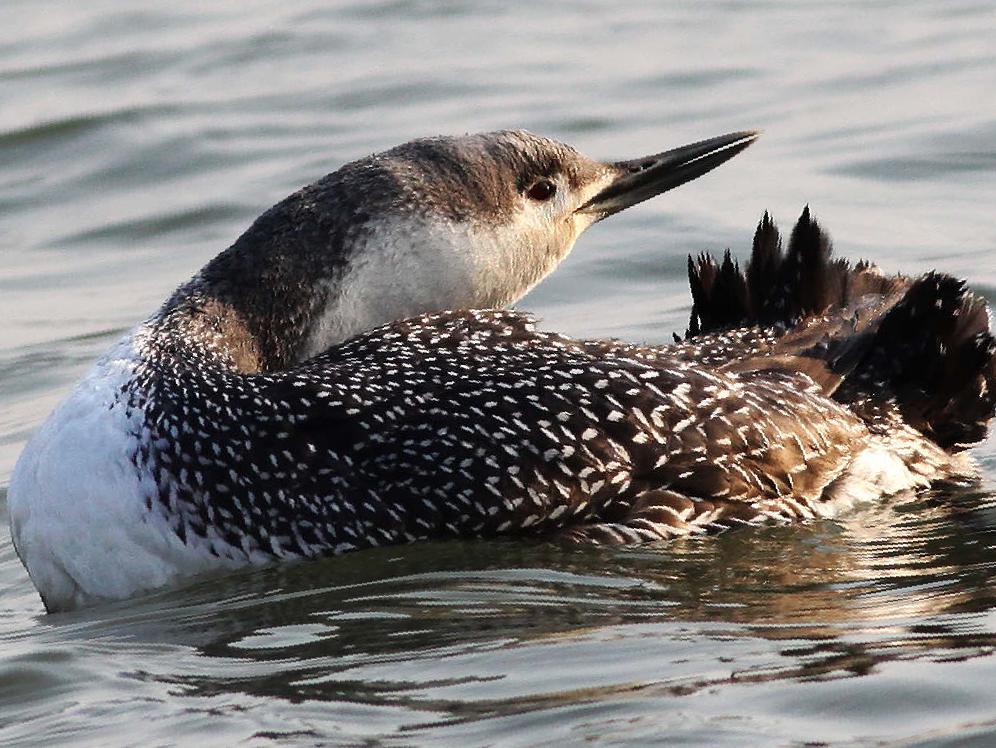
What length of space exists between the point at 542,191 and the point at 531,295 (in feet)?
8.79

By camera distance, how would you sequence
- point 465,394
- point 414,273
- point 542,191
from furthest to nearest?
point 542,191, point 414,273, point 465,394

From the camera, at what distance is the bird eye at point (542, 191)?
7520 mm

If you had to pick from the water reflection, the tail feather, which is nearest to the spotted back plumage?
the water reflection

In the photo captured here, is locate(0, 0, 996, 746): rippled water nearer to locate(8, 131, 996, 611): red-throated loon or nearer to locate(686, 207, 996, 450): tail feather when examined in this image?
locate(8, 131, 996, 611): red-throated loon

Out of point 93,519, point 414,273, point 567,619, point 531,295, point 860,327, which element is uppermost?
point 414,273

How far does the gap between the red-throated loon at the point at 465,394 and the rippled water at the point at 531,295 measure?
0.48ft

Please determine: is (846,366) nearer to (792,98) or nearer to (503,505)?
(503,505)

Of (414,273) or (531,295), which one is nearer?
(414,273)

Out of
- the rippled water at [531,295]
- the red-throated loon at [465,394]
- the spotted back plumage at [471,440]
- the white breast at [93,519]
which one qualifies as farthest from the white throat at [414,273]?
the rippled water at [531,295]

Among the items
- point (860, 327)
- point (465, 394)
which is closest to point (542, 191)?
point (860, 327)

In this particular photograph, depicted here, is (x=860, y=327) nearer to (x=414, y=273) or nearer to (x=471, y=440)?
(x=414, y=273)

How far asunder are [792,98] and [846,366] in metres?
5.63

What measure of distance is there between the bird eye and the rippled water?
1.58m

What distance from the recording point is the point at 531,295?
10.2m
